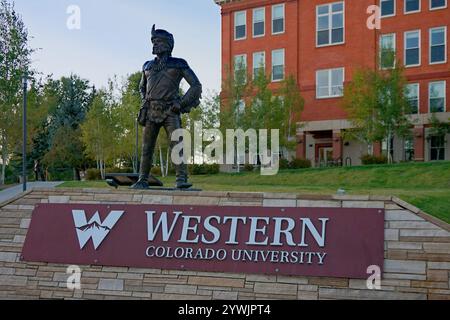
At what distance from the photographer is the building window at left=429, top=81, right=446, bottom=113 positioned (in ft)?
88.2

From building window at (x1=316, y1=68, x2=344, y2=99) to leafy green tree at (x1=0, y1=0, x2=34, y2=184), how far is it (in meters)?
15.0

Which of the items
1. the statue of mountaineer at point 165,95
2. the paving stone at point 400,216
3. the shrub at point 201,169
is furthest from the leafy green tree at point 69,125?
the paving stone at point 400,216

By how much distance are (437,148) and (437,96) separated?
8.67ft

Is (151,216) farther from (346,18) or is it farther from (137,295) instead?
(346,18)

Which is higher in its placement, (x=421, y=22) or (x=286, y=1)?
(x=286, y=1)

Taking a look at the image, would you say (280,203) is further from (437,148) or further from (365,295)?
(437,148)

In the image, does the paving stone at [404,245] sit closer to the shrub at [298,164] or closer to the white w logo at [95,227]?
the white w logo at [95,227]

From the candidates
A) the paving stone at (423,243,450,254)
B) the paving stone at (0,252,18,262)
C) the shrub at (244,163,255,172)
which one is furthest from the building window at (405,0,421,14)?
the paving stone at (0,252,18,262)

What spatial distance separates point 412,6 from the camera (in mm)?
27484

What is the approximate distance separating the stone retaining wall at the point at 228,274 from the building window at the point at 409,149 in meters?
22.2
